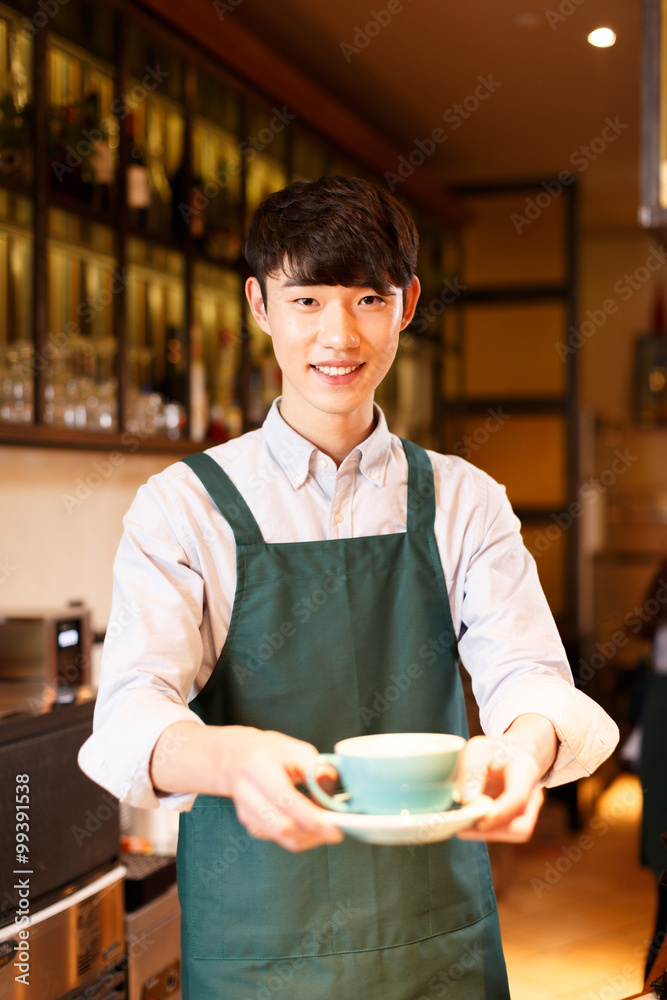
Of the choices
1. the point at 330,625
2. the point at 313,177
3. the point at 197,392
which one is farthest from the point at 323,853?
the point at 313,177

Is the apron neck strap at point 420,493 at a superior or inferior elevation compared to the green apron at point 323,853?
superior

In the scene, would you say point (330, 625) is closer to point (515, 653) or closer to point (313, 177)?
point (515, 653)

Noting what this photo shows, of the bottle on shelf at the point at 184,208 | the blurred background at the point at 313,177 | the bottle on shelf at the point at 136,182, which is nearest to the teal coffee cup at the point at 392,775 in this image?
the blurred background at the point at 313,177

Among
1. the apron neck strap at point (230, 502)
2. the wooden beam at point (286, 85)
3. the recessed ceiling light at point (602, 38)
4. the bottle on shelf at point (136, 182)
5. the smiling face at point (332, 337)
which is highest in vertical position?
the recessed ceiling light at point (602, 38)

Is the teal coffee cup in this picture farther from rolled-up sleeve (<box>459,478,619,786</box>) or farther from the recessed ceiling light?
the recessed ceiling light

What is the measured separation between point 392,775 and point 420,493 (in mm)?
510

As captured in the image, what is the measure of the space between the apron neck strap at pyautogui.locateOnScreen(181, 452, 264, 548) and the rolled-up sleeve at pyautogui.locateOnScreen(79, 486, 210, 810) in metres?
0.07

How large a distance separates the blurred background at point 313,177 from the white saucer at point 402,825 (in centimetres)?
146

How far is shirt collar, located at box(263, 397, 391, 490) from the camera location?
1.27 meters

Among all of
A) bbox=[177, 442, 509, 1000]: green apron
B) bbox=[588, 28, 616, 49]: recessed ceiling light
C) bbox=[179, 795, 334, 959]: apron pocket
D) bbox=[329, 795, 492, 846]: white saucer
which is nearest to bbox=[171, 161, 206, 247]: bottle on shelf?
bbox=[588, 28, 616, 49]: recessed ceiling light

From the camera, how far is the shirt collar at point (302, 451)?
127cm

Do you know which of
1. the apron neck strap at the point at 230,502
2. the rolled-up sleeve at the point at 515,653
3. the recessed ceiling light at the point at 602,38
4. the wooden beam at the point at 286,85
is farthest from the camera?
the recessed ceiling light at the point at 602,38

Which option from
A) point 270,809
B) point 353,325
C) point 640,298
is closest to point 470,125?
A: point 640,298

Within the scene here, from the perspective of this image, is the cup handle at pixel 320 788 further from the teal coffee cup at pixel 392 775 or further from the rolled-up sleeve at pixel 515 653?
the rolled-up sleeve at pixel 515 653
